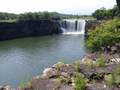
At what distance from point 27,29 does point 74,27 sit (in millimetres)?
10572

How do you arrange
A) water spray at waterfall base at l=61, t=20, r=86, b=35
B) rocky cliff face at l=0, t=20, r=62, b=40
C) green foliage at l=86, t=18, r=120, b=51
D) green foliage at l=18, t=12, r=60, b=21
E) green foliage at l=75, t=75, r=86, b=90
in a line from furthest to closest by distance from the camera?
green foliage at l=18, t=12, r=60, b=21
water spray at waterfall base at l=61, t=20, r=86, b=35
rocky cliff face at l=0, t=20, r=62, b=40
green foliage at l=86, t=18, r=120, b=51
green foliage at l=75, t=75, r=86, b=90

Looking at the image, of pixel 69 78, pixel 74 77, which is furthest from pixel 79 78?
pixel 69 78

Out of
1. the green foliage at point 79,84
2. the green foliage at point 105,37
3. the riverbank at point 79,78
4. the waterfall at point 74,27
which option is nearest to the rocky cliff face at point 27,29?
the waterfall at point 74,27

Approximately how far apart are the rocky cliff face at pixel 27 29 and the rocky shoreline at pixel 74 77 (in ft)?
150

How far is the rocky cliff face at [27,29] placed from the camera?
2397 inches

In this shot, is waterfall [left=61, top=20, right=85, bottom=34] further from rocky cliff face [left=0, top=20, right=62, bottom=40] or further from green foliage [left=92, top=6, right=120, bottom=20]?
green foliage [left=92, top=6, right=120, bottom=20]

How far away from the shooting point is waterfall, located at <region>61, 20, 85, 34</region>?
65.8m

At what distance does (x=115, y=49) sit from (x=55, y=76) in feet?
22.3

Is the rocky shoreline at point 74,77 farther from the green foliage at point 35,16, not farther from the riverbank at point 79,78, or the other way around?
the green foliage at point 35,16

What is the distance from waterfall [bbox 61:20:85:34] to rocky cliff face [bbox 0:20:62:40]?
1.37 meters

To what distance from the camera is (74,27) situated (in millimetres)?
66875

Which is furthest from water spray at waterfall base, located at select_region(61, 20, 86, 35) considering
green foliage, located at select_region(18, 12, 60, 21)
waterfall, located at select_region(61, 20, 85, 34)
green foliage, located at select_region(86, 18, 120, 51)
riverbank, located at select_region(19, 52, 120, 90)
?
riverbank, located at select_region(19, 52, 120, 90)

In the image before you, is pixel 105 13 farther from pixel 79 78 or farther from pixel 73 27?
pixel 79 78

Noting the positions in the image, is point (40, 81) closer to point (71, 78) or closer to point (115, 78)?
point (71, 78)
